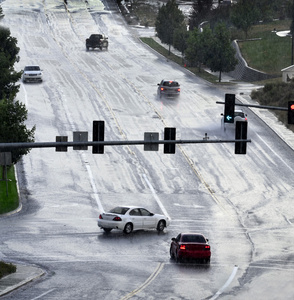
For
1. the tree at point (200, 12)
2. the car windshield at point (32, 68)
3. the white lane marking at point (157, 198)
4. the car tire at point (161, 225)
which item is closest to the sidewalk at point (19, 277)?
the car tire at point (161, 225)

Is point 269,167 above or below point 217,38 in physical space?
below

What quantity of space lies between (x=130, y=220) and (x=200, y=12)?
97.1 metres

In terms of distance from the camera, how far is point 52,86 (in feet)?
279

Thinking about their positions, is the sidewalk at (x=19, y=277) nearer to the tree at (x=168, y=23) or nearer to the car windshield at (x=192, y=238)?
the car windshield at (x=192, y=238)

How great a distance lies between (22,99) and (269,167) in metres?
26.6

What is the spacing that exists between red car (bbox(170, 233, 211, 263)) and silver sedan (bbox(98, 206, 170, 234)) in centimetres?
657

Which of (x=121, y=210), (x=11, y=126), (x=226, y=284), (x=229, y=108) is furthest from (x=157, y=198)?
(x=229, y=108)

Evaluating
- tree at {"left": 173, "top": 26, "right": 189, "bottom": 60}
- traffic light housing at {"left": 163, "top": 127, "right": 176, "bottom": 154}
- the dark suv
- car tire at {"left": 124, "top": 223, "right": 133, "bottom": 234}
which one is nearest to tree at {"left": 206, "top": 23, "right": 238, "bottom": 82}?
the dark suv

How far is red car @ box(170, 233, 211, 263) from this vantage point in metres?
36.6

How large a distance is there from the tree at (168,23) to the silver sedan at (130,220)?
70.0 meters

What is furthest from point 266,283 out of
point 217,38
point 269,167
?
point 217,38

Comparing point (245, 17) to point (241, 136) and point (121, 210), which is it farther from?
point (241, 136)

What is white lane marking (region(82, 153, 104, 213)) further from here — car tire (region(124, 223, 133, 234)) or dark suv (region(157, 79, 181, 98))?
dark suv (region(157, 79, 181, 98))

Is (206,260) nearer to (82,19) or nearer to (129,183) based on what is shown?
(129,183)
